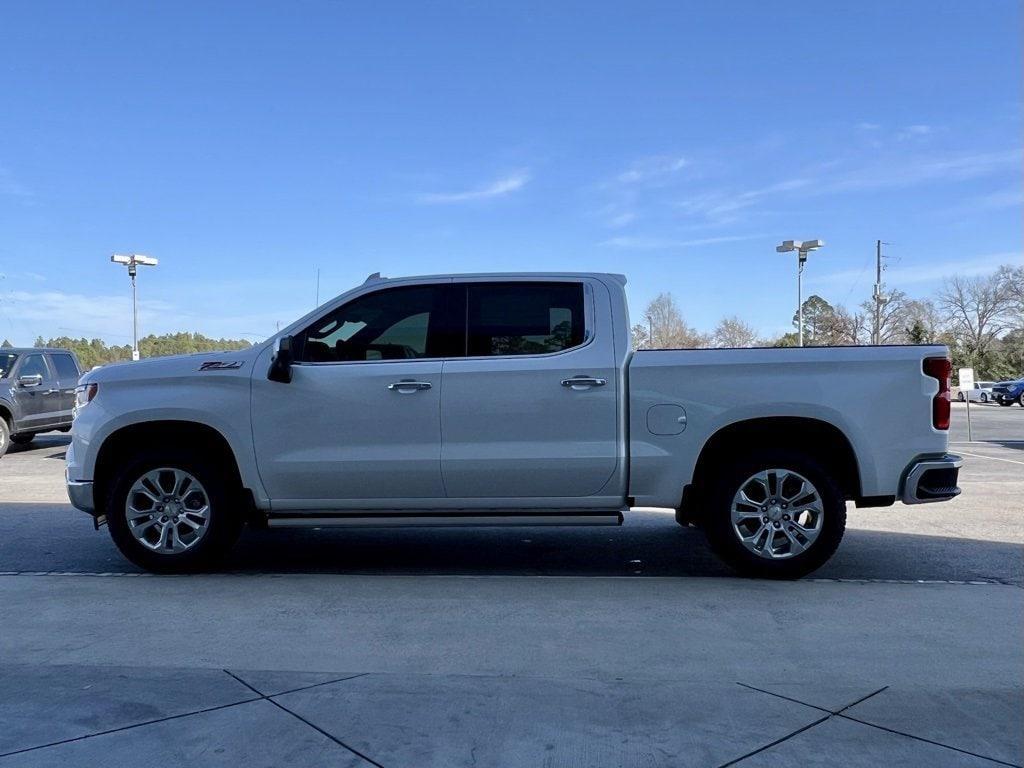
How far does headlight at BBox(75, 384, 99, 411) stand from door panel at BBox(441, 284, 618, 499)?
2.46 meters

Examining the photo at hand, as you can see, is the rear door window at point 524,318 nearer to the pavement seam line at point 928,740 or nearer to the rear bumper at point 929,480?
the rear bumper at point 929,480

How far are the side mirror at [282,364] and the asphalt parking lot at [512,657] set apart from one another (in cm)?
139

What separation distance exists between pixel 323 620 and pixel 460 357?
1926 mm

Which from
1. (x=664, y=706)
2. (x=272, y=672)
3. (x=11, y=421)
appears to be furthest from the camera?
(x=11, y=421)

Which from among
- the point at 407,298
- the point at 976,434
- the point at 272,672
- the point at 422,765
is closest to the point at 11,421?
the point at 407,298

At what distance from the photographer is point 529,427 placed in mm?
5430

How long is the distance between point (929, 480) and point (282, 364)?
14.2 ft

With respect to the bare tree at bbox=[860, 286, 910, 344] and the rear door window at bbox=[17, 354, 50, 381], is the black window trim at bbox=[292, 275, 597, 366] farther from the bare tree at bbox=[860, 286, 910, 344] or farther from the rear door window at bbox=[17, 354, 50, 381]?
the bare tree at bbox=[860, 286, 910, 344]

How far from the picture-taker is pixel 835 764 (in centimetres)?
294

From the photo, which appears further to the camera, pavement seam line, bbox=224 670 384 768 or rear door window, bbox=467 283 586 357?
rear door window, bbox=467 283 586 357

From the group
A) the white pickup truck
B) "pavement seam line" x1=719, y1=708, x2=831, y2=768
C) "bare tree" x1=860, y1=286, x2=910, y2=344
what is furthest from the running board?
"bare tree" x1=860, y1=286, x2=910, y2=344

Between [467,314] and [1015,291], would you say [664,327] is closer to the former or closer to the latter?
[467,314]

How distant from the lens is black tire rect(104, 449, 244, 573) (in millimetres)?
5586

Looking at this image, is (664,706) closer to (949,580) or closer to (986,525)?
(949,580)
